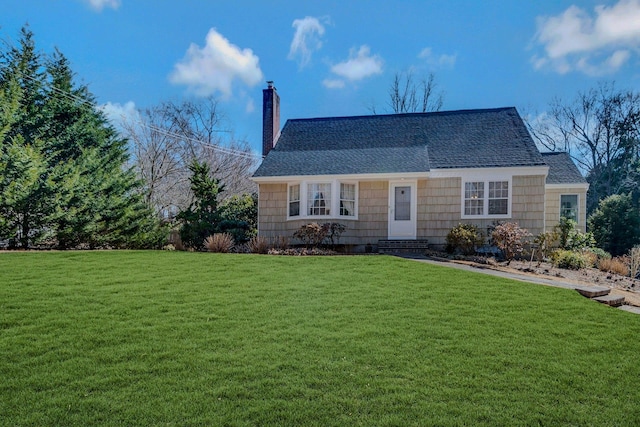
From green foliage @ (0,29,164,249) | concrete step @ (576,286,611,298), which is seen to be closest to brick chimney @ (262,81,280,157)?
green foliage @ (0,29,164,249)

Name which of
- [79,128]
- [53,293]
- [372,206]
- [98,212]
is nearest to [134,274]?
[53,293]

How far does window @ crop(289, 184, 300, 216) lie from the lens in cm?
1566

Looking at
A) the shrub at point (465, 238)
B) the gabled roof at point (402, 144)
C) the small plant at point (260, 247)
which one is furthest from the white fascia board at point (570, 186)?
the small plant at point (260, 247)

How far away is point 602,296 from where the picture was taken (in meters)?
8.05

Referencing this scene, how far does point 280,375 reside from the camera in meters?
4.32

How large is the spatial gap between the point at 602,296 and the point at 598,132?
88.9 ft

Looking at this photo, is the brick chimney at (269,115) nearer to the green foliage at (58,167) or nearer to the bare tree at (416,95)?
the green foliage at (58,167)

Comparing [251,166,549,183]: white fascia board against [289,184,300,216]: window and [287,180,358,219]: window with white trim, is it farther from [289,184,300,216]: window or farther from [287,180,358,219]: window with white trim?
[289,184,300,216]: window

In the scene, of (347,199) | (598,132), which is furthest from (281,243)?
(598,132)

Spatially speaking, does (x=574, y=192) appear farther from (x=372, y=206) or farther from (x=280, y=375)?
(x=280, y=375)

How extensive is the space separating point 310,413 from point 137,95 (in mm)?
26734

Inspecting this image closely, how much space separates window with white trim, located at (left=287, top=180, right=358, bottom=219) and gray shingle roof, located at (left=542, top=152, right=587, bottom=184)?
8.88 metres

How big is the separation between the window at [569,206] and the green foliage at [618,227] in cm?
433

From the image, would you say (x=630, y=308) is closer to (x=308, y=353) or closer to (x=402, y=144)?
(x=308, y=353)
